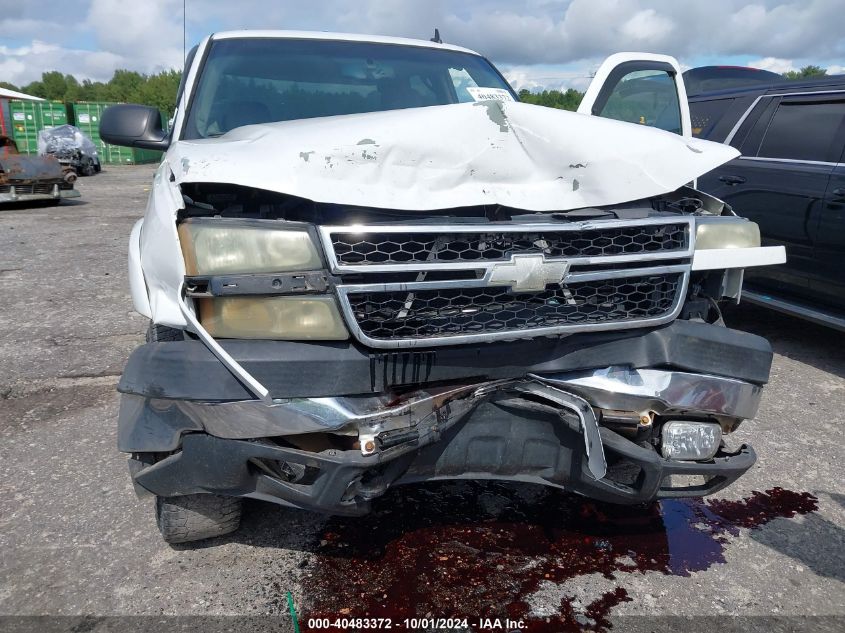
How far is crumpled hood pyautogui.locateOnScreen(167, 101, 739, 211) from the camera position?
Answer: 2.02 m

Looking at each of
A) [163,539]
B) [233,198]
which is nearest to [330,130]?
[233,198]

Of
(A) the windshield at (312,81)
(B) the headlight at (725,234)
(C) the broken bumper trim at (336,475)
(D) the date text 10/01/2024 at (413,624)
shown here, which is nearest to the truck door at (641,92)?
(A) the windshield at (312,81)

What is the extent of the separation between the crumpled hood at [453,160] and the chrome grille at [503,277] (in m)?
0.13

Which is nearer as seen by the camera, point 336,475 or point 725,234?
point 336,475

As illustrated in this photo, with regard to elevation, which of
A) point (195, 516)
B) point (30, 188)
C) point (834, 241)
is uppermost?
point (834, 241)

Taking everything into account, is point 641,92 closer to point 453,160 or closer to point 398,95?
point 398,95

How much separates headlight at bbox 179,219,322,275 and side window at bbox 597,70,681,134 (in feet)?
6.58

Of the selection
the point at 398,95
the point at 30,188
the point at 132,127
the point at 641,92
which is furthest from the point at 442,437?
the point at 30,188

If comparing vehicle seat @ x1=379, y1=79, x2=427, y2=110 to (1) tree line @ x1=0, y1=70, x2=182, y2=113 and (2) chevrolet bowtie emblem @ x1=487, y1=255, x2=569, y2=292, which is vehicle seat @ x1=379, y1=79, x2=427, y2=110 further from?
(1) tree line @ x1=0, y1=70, x2=182, y2=113

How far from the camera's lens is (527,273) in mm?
2033

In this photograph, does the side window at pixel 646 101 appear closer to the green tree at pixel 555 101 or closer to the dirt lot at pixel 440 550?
the green tree at pixel 555 101

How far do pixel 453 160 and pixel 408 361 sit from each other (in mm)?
653

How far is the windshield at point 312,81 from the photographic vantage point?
10.3ft

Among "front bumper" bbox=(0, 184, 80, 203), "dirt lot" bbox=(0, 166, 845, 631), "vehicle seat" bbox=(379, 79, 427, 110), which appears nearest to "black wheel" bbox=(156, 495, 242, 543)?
"dirt lot" bbox=(0, 166, 845, 631)
